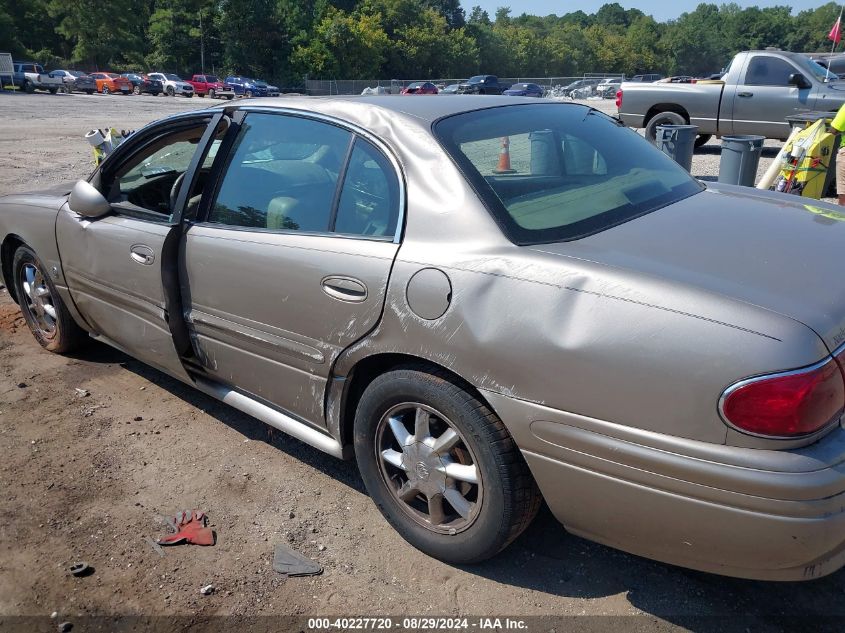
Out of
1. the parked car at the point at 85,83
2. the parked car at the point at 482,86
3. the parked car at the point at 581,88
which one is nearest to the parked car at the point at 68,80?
the parked car at the point at 85,83

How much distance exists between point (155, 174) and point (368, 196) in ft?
7.19

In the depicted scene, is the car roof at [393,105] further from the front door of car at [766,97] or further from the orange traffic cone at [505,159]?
the front door of car at [766,97]

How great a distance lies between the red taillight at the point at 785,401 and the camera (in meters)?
1.88

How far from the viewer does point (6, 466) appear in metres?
3.49

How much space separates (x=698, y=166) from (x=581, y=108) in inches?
395

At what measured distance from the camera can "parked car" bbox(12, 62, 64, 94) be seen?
156 ft

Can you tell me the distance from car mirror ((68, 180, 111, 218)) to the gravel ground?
1112 mm

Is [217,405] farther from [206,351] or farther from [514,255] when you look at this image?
[514,255]

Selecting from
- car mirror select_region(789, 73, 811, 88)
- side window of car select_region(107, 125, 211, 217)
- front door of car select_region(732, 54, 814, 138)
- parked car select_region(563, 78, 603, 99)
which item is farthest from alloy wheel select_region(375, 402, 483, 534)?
parked car select_region(563, 78, 603, 99)

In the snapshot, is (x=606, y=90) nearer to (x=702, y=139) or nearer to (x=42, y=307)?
(x=702, y=139)

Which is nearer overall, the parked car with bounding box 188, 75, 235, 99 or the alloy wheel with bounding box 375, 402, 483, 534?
the alloy wheel with bounding box 375, 402, 483, 534

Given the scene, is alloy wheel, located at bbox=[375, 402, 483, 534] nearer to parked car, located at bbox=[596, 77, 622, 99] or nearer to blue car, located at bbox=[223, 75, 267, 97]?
blue car, located at bbox=[223, 75, 267, 97]

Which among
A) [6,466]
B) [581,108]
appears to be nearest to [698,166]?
[581,108]

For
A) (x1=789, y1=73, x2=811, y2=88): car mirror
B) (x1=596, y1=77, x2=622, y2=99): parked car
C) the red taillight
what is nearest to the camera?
the red taillight
